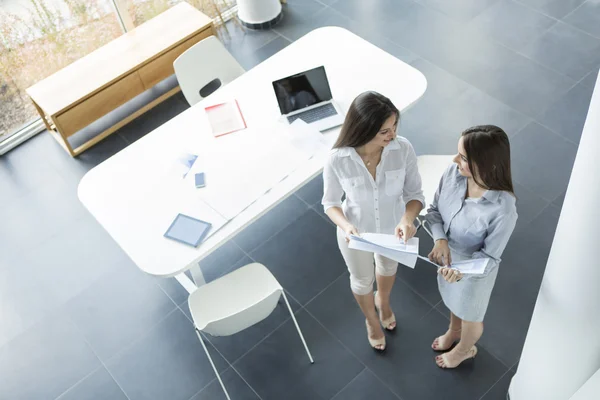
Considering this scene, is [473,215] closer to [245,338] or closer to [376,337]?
[376,337]

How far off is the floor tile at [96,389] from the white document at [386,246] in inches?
71.4

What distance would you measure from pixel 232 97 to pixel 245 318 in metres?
1.54

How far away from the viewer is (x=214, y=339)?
4.00m

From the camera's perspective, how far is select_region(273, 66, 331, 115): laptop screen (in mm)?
3938

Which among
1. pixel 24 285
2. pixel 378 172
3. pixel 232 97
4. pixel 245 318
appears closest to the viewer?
pixel 378 172

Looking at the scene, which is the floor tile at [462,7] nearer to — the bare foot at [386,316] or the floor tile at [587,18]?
the floor tile at [587,18]

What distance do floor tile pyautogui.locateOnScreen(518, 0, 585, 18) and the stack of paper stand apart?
348cm

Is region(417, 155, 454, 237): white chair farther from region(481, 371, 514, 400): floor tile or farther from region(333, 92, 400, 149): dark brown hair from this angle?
region(333, 92, 400, 149): dark brown hair

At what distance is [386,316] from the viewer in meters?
3.85

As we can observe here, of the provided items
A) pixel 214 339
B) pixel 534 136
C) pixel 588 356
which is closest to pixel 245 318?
pixel 214 339

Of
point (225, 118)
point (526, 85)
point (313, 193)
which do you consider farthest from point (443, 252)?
point (526, 85)

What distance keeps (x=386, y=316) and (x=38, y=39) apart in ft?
11.1

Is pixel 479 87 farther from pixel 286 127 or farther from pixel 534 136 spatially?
pixel 286 127


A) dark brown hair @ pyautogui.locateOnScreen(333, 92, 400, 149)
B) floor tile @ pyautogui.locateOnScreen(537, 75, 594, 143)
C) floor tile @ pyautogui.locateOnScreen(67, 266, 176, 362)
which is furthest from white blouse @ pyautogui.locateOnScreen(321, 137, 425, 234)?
floor tile @ pyautogui.locateOnScreen(537, 75, 594, 143)
